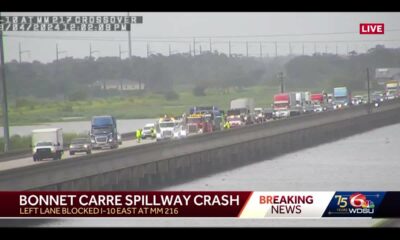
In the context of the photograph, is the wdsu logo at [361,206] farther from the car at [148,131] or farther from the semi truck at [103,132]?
the car at [148,131]

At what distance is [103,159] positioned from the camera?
8000 mm

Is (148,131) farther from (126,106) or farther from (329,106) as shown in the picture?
(329,106)

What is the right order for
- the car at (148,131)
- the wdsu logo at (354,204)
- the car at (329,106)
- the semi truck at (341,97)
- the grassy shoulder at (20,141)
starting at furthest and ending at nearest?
1. the car at (329,106)
2. the semi truck at (341,97)
3. the car at (148,131)
4. the grassy shoulder at (20,141)
5. the wdsu logo at (354,204)

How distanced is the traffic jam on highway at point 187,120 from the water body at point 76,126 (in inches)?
2.2

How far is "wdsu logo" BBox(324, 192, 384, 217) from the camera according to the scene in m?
5.22

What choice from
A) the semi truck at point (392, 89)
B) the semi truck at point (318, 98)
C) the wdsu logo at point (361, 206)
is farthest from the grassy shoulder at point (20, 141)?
the semi truck at point (392, 89)

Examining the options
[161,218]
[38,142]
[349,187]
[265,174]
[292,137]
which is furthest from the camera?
[292,137]

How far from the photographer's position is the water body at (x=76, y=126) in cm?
647

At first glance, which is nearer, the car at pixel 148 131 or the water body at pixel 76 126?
the water body at pixel 76 126

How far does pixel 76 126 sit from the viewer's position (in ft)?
22.1
